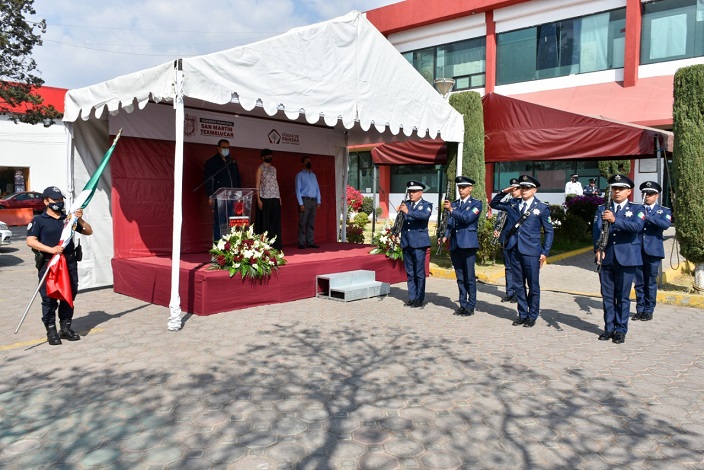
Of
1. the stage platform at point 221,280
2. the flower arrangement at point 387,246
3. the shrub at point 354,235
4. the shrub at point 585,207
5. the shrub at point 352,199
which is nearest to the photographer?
the stage platform at point 221,280

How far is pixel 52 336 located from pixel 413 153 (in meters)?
8.77

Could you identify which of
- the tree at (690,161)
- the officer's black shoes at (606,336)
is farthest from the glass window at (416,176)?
the officer's black shoes at (606,336)

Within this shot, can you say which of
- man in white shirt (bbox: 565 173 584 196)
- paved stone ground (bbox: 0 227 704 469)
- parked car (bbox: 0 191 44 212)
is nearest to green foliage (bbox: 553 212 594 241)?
man in white shirt (bbox: 565 173 584 196)

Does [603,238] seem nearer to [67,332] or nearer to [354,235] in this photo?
[67,332]

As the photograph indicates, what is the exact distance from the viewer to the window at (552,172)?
69.0 ft

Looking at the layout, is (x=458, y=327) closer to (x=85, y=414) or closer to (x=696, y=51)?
(x=85, y=414)

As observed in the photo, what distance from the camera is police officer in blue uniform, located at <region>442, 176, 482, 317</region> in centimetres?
747

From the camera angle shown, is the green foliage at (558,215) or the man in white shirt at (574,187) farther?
the man in white shirt at (574,187)

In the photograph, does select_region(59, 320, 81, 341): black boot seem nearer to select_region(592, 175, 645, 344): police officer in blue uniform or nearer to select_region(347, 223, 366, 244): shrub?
select_region(592, 175, 645, 344): police officer in blue uniform

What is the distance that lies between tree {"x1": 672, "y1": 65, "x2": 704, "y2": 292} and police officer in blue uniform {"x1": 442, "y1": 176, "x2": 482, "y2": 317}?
387 cm

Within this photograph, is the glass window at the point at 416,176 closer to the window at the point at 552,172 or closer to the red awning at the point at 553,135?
the window at the point at 552,172

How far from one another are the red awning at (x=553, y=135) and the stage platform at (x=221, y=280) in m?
3.93

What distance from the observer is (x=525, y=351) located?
19.2ft

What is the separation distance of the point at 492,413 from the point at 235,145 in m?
7.83
